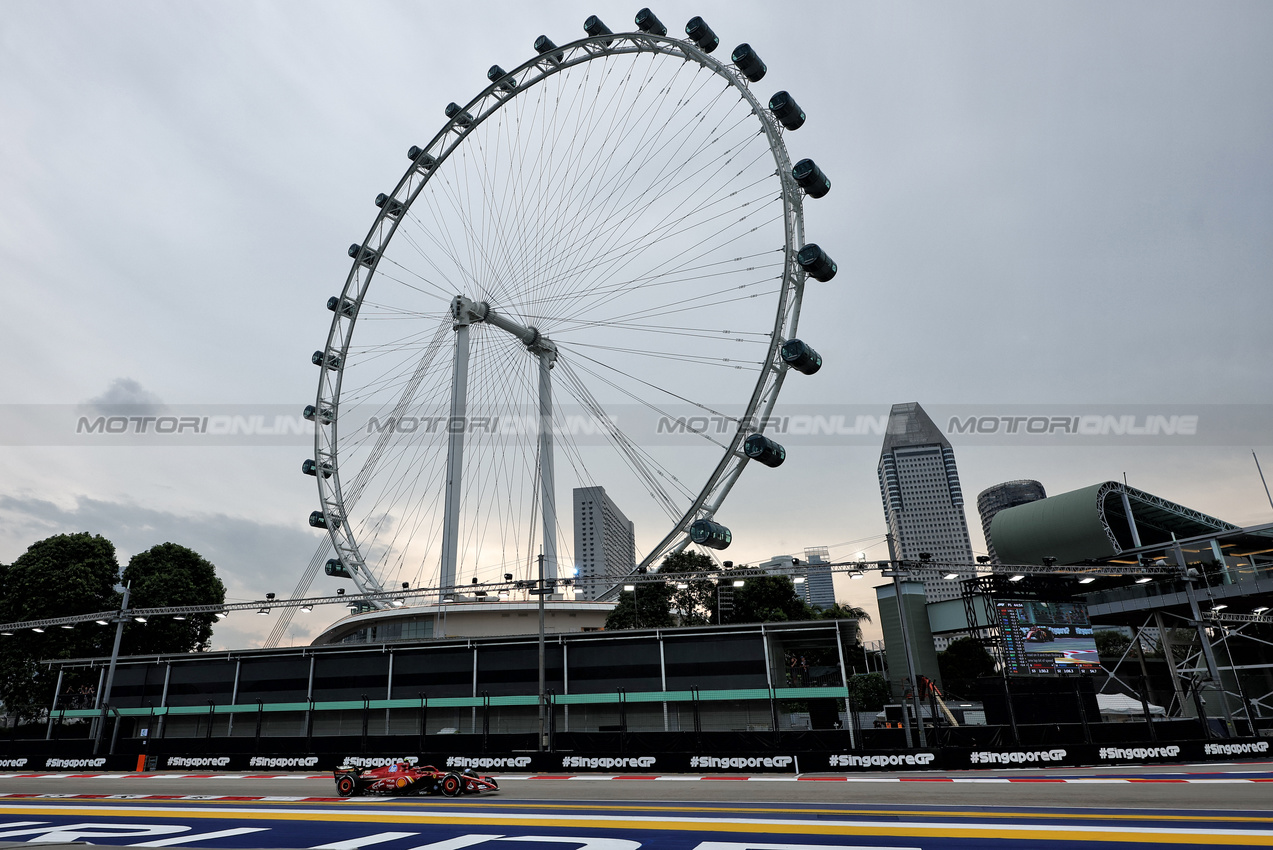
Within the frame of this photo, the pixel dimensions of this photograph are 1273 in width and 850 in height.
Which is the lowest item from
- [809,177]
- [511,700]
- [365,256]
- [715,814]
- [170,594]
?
[715,814]

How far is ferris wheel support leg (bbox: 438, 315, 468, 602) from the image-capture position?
47.7 m

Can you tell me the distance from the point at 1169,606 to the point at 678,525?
Answer: 4992 centimetres

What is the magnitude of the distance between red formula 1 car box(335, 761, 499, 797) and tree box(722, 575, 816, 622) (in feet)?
162

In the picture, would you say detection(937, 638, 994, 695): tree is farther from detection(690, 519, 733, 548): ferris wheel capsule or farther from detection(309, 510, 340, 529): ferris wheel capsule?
detection(309, 510, 340, 529): ferris wheel capsule

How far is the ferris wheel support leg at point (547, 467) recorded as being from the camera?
4331 cm

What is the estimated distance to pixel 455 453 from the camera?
159ft

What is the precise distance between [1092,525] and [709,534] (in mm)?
52935

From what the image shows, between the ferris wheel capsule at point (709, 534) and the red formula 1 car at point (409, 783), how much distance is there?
615 inches

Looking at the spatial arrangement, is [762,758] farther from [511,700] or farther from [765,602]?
[765,602]

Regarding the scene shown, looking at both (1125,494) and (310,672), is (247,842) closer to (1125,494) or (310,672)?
(310,672)

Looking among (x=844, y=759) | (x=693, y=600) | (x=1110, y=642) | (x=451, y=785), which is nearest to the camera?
(x=451, y=785)

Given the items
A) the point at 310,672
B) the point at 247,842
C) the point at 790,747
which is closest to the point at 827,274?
the point at 790,747

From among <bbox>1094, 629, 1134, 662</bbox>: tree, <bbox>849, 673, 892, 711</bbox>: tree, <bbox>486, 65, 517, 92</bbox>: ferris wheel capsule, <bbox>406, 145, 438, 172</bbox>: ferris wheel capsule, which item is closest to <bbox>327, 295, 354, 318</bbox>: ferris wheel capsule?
<bbox>406, 145, 438, 172</bbox>: ferris wheel capsule

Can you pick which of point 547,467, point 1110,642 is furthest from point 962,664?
point 547,467
